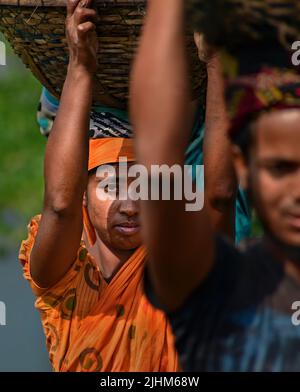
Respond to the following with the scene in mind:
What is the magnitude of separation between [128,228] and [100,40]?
22.4 inches

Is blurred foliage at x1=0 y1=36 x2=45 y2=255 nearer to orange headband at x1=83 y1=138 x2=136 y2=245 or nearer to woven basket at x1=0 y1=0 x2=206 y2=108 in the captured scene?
orange headband at x1=83 y1=138 x2=136 y2=245

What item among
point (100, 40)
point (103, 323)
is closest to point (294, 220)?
point (100, 40)

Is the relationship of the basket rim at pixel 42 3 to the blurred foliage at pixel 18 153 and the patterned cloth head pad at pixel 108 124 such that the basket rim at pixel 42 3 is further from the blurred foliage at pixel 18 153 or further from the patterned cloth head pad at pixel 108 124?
the blurred foliage at pixel 18 153

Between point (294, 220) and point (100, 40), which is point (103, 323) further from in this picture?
point (294, 220)

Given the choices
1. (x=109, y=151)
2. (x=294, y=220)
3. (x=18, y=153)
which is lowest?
(x=294, y=220)

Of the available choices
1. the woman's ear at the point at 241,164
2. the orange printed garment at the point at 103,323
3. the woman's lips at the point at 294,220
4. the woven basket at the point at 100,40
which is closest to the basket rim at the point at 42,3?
the woven basket at the point at 100,40

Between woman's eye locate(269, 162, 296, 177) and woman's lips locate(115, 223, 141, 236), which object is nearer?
woman's eye locate(269, 162, 296, 177)

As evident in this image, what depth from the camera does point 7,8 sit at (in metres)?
3.11

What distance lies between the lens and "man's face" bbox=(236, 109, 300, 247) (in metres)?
1.89

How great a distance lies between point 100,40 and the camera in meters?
3.10

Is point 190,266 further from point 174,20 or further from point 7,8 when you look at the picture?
point 7,8

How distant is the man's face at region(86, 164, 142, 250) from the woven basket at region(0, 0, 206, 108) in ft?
0.76

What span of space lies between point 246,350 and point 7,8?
4.71 ft

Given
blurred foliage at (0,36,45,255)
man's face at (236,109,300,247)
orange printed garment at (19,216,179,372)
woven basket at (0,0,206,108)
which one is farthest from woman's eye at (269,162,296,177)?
blurred foliage at (0,36,45,255)
